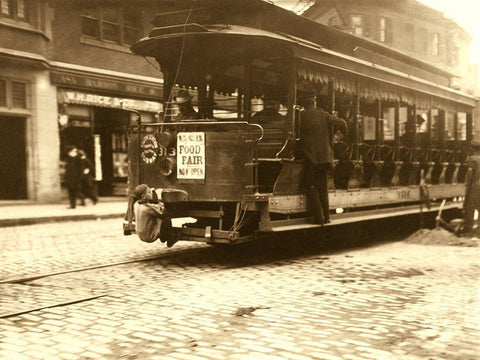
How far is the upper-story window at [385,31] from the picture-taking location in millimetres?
35844

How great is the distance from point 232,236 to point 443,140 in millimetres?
8186

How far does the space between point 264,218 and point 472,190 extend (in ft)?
17.6

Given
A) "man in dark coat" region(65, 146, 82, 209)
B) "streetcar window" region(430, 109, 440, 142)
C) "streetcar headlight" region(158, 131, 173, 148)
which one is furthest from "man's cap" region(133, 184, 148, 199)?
"man in dark coat" region(65, 146, 82, 209)

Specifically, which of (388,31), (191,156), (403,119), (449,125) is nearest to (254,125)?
(191,156)

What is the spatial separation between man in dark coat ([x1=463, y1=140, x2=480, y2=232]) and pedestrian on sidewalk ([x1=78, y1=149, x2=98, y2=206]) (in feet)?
35.9

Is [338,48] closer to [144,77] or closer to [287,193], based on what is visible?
[287,193]

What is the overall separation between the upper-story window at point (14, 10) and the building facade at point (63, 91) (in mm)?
29

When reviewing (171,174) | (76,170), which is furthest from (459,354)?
(76,170)

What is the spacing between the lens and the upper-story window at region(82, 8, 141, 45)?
2042 centimetres

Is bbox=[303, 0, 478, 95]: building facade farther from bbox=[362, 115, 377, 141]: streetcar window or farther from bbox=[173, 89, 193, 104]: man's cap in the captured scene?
bbox=[173, 89, 193, 104]: man's cap

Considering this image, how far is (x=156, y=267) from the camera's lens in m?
7.71

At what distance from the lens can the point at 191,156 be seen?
8.08 m

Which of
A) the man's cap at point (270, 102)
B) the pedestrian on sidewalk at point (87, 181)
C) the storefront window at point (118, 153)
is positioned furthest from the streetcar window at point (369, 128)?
the storefront window at point (118, 153)

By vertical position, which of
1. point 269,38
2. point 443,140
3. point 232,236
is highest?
point 269,38
